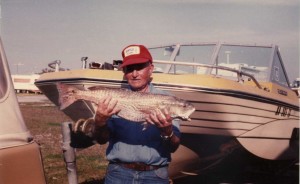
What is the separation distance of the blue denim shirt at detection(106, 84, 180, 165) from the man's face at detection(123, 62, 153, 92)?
30cm

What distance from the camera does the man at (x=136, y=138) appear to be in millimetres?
2848

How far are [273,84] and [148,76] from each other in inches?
A: 173

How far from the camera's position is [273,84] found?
6.89 meters

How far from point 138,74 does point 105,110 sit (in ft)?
1.37

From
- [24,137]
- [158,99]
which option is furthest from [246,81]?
[24,137]

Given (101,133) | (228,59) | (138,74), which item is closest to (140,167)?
(101,133)

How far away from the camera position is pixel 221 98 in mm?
5484

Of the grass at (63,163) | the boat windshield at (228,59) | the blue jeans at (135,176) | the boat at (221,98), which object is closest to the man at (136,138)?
the blue jeans at (135,176)

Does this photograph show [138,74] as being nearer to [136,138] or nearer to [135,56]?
[135,56]

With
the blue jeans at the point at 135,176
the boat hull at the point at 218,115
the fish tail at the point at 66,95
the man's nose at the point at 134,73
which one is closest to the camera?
the blue jeans at the point at 135,176

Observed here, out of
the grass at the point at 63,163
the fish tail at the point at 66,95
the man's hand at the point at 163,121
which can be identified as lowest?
the grass at the point at 63,163

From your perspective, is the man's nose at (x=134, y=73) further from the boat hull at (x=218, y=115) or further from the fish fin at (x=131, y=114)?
the boat hull at (x=218, y=115)

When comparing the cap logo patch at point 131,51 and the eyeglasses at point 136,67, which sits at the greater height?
the cap logo patch at point 131,51

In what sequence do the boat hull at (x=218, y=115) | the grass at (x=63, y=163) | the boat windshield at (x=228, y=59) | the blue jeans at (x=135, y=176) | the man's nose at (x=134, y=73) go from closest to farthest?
the blue jeans at (x=135, y=176) → the man's nose at (x=134, y=73) → the boat hull at (x=218, y=115) → the grass at (x=63, y=163) → the boat windshield at (x=228, y=59)
